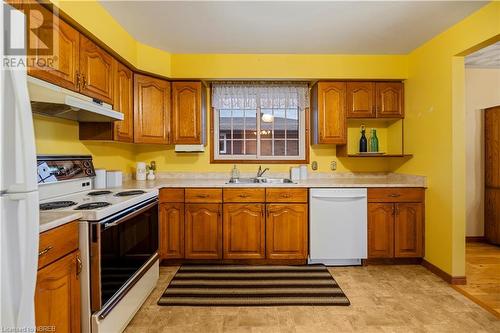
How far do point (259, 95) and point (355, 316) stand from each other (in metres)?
2.63

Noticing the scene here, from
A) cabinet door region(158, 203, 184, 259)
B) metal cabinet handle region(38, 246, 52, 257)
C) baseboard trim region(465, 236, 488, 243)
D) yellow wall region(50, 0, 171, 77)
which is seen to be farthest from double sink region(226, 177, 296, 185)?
baseboard trim region(465, 236, 488, 243)

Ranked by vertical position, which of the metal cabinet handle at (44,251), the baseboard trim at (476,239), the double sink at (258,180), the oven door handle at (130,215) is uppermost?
the double sink at (258,180)

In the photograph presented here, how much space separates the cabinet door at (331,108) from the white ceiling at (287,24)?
16.1 inches

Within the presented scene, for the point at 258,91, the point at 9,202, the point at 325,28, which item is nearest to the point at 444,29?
the point at 325,28

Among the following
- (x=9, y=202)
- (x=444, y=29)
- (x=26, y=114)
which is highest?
(x=444, y=29)

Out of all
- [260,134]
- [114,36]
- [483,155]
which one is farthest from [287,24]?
[483,155]

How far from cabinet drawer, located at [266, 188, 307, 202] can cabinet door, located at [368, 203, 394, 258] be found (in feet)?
2.60

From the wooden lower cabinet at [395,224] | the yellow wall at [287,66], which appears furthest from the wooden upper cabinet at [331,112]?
the wooden lower cabinet at [395,224]

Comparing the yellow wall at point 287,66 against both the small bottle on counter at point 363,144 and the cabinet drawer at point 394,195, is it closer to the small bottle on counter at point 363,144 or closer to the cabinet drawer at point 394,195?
the small bottle on counter at point 363,144

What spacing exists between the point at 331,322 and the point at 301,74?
2574mm

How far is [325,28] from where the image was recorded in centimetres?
260

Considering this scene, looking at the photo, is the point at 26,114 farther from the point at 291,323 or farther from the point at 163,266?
the point at 163,266

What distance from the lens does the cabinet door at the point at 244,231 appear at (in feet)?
9.70

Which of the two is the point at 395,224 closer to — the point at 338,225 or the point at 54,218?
the point at 338,225
